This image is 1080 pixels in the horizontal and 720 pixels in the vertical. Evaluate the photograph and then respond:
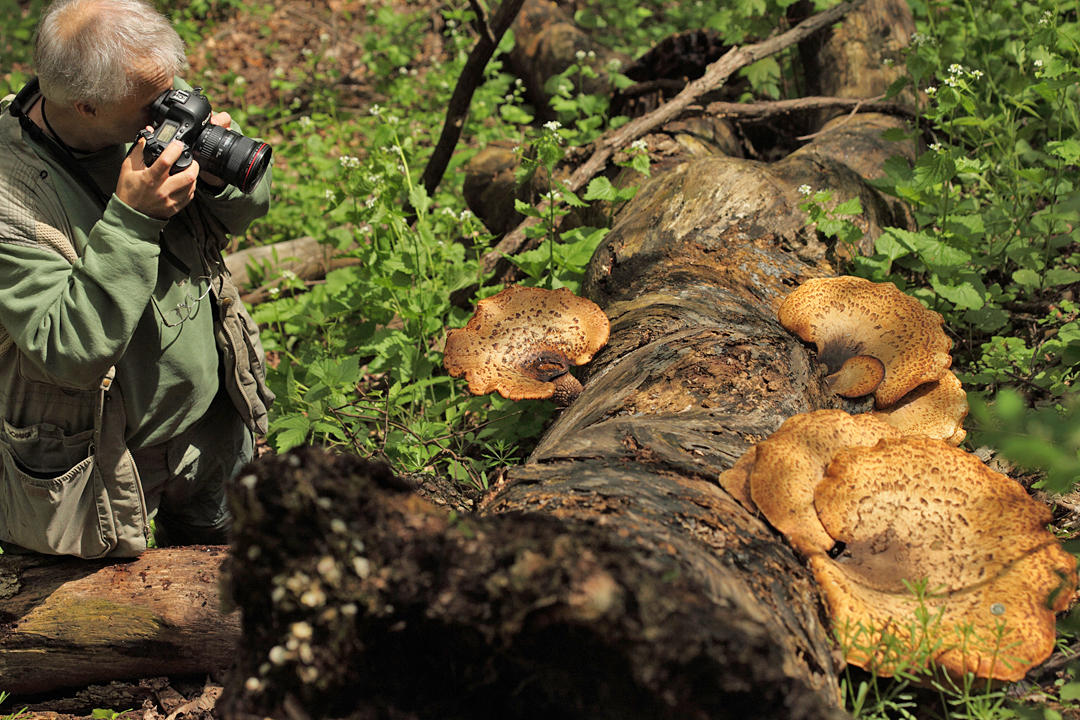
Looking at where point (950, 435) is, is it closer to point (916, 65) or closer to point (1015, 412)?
point (1015, 412)

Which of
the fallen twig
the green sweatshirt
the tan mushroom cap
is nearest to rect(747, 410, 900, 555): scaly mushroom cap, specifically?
the tan mushroom cap

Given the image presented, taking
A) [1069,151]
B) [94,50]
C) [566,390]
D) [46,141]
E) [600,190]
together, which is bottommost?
[566,390]

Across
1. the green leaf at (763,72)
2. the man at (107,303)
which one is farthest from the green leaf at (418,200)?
the green leaf at (763,72)

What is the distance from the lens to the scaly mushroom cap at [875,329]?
9.92ft

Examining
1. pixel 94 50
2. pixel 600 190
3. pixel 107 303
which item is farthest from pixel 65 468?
pixel 600 190

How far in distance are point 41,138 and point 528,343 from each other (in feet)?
6.99

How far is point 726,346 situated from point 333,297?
3.01 meters

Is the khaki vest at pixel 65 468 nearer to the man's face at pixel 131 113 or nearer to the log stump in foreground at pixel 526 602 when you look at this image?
the man's face at pixel 131 113

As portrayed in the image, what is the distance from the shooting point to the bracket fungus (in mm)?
3561

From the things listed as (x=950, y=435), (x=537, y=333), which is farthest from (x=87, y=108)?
(x=950, y=435)

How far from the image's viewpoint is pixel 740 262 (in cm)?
404

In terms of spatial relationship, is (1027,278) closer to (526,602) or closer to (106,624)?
(526,602)

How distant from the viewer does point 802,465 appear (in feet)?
7.69

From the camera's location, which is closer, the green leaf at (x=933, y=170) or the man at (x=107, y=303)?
the man at (x=107, y=303)
